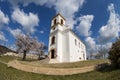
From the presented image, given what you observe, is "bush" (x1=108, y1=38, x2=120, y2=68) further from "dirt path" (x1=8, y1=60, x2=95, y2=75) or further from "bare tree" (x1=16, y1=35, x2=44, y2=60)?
"bare tree" (x1=16, y1=35, x2=44, y2=60)

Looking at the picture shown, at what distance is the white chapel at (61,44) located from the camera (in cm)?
3797

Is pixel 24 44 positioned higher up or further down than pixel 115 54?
higher up

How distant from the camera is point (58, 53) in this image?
38719mm

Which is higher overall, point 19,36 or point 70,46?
point 19,36

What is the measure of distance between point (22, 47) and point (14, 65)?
2305cm

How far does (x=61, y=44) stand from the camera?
133 ft

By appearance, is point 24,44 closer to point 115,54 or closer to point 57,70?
point 57,70

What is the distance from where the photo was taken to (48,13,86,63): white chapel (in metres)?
38.0

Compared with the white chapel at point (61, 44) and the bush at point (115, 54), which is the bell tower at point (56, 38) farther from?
the bush at point (115, 54)

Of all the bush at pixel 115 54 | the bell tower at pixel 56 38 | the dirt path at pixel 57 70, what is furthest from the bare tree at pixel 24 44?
the bush at pixel 115 54

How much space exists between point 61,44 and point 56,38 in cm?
237

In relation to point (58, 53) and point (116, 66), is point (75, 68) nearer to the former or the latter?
point (116, 66)

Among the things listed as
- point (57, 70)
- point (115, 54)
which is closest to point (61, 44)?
point (57, 70)

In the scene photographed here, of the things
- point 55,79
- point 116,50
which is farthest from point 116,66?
point 55,79
